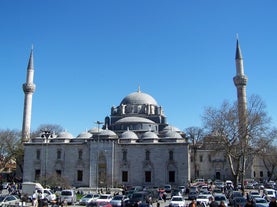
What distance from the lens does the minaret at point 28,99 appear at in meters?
46.2

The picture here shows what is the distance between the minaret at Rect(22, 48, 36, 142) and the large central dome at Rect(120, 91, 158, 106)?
14353 millimetres

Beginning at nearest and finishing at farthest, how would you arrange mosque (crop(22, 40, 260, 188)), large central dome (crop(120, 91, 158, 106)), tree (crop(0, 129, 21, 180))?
mosque (crop(22, 40, 260, 188)) → tree (crop(0, 129, 21, 180)) → large central dome (crop(120, 91, 158, 106))

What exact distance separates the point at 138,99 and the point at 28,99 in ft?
54.3

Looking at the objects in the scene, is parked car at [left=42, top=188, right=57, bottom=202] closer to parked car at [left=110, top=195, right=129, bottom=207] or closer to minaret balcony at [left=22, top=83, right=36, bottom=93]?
parked car at [left=110, top=195, right=129, bottom=207]

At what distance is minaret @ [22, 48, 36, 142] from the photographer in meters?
46.2

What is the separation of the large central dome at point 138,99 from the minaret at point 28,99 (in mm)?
14353

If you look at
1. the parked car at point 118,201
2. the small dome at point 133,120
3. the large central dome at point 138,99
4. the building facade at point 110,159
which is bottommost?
the parked car at point 118,201

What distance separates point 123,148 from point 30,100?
1709cm

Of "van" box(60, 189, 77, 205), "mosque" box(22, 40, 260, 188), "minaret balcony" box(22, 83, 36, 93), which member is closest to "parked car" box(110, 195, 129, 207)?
"van" box(60, 189, 77, 205)

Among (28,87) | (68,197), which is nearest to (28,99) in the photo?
(28,87)

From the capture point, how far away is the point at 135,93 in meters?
53.9

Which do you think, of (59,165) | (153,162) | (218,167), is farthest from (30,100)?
(218,167)

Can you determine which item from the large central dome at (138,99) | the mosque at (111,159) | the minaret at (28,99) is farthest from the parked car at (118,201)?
the large central dome at (138,99)

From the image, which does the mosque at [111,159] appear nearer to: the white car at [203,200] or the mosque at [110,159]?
the mosque at [110,159]
